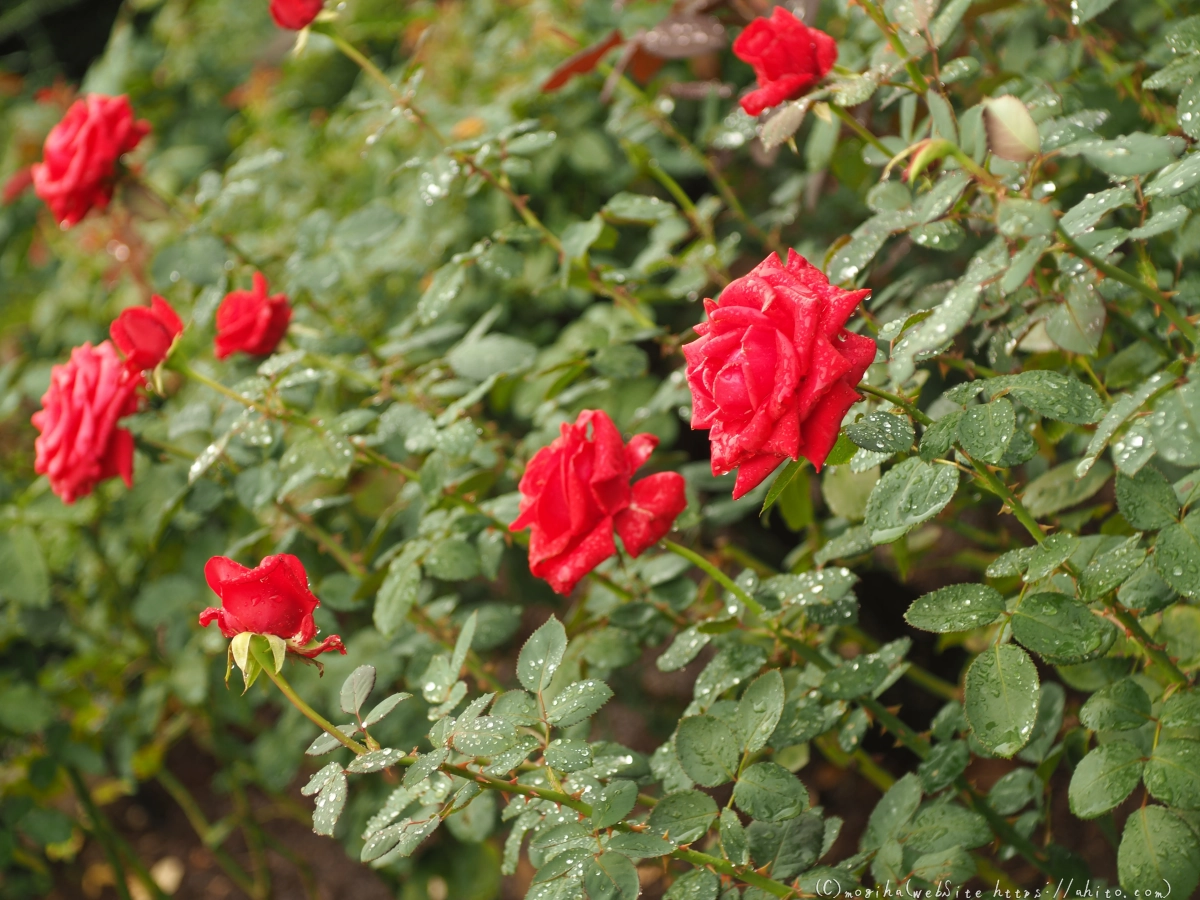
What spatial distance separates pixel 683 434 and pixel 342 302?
2.45ft

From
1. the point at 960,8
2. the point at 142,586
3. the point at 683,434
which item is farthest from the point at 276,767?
the point at 960,8

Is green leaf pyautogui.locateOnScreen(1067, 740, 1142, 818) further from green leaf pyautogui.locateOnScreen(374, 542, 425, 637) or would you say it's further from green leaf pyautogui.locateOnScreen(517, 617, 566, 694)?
green leaf pyautogui.locateOnScreen(374, 542, 425, 637)

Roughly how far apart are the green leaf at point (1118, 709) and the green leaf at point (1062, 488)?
27 centimetres

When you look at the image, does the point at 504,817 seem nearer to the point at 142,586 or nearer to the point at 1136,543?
the point at 1136,543

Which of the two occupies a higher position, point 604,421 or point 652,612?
point 604,421

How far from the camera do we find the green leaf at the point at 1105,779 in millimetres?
701

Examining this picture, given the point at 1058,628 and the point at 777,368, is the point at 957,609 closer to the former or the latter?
the point at 1058,628

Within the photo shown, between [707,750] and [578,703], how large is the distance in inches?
5.2

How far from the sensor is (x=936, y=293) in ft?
3.25

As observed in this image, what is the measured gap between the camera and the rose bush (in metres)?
0.70

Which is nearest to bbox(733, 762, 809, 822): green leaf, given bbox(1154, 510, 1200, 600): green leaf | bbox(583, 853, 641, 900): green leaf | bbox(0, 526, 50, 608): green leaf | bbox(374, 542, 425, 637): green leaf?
bbox(583, 853, 641, 900): green leaf

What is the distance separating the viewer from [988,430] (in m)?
0.69

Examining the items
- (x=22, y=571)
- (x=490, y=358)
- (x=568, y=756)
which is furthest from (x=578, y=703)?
(x=22, y=571)

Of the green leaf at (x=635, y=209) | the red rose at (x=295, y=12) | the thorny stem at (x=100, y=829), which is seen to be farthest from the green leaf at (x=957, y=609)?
the thorny stem at (x=100, y=829)
